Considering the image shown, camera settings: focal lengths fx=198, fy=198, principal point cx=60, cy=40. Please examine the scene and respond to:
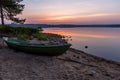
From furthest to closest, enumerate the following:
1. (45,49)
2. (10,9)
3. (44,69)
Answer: (10,9) < (45,49) < (44,69)

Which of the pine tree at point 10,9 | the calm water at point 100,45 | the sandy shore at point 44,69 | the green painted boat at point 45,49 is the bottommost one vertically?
the calm water at point 100,45

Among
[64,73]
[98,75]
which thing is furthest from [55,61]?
[98,75]

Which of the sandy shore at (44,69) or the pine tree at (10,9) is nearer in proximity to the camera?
the sandy shore at (44,69)

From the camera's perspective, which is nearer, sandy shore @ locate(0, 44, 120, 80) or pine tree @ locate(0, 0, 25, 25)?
sandy shore @ locate(0, 44, 120, 80)

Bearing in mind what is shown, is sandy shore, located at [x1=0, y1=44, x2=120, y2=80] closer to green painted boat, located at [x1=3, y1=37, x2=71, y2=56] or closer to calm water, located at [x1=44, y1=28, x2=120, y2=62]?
A: green painted boat, located at [x1=3, y1=37, x2=71, y2=56]

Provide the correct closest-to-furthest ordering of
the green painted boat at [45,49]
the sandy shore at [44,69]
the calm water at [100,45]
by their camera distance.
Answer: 1. the sandy shore at [44,69]
2. the green painted boat at [45,49]
3. the calm water at [100,45]

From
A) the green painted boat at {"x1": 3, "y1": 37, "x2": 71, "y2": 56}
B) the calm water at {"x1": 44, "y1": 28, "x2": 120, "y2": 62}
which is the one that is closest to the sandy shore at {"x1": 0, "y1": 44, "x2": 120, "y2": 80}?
the green painted boat at {"x1": 3, "y1": 37, "x2": 71, "y2": 56}

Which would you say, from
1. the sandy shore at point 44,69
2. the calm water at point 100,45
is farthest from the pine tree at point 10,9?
the sandy shore at point 44,69

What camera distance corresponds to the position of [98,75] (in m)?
9.68

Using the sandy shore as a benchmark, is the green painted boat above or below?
above

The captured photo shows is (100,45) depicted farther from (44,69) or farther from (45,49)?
(44,69)

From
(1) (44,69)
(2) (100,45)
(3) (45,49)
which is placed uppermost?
(3) (45,49)

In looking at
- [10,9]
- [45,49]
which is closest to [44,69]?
[45,49]

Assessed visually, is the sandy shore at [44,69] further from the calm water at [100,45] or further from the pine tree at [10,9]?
the pine tree at [10,9]
